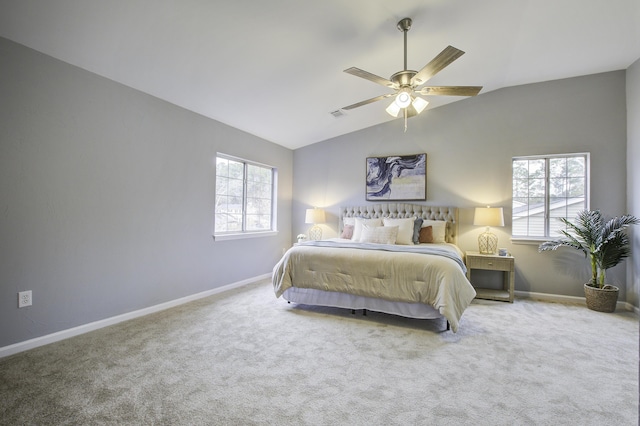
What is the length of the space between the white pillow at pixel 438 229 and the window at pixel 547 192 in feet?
3.29

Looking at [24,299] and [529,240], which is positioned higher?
[529,240]

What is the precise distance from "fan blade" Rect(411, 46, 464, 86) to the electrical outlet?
12.2 feet

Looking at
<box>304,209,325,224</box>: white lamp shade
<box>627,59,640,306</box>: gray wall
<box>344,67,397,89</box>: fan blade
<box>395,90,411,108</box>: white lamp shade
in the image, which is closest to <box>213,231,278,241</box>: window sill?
<box>304,209,325,224</box>: white lamp shade

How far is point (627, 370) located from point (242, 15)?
13.0 ft

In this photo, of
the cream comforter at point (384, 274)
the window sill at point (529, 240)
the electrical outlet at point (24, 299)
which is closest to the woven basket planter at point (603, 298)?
the window sill at point (529, 240)

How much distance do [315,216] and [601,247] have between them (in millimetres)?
3925

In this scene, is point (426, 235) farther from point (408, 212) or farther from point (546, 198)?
point (546, 198)

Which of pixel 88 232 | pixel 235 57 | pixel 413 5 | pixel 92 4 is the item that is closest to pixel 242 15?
pixel 235 57

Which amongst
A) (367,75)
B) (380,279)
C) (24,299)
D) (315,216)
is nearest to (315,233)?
(315,216)

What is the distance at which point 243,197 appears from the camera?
4895 millimetres

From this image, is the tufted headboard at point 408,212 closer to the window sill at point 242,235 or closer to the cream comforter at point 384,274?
the window sill at point 242,235

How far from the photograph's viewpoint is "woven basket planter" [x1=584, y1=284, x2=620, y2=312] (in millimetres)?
3600

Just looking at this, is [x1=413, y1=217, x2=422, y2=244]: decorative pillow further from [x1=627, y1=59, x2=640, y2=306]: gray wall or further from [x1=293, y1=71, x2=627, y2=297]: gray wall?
[x1=627, y1=59, x2=640, y2=306]: gray wall

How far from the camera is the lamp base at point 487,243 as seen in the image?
4477mm
